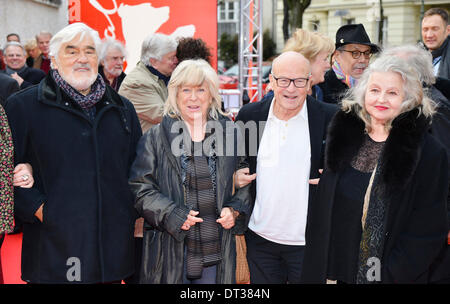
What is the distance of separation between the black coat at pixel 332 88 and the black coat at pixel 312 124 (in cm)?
81

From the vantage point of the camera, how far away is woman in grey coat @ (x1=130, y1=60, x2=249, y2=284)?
9.01ft

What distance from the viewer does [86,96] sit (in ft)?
9.18

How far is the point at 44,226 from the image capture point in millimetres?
2738

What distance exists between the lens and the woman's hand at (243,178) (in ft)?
9.48

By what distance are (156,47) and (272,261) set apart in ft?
8.10

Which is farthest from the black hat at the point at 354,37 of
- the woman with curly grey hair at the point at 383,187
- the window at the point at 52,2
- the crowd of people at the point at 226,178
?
the window at the point at 52,2

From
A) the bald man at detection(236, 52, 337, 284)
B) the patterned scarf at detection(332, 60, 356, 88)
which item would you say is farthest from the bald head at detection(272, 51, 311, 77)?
the patterned scarf at detection(332, 60, 356, 88)

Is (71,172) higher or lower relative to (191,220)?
higher

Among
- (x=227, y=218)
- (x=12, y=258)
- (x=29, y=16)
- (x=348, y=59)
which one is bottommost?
(x=12, y=258)

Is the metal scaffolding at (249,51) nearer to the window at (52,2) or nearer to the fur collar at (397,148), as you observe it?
the fur collar at (397,148)

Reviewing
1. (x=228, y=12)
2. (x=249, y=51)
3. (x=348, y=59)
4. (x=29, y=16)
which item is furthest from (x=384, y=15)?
(x=348, y=59)

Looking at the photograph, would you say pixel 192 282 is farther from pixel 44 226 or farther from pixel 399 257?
pixel 399 257

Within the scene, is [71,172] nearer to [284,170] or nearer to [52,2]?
[284,170]
